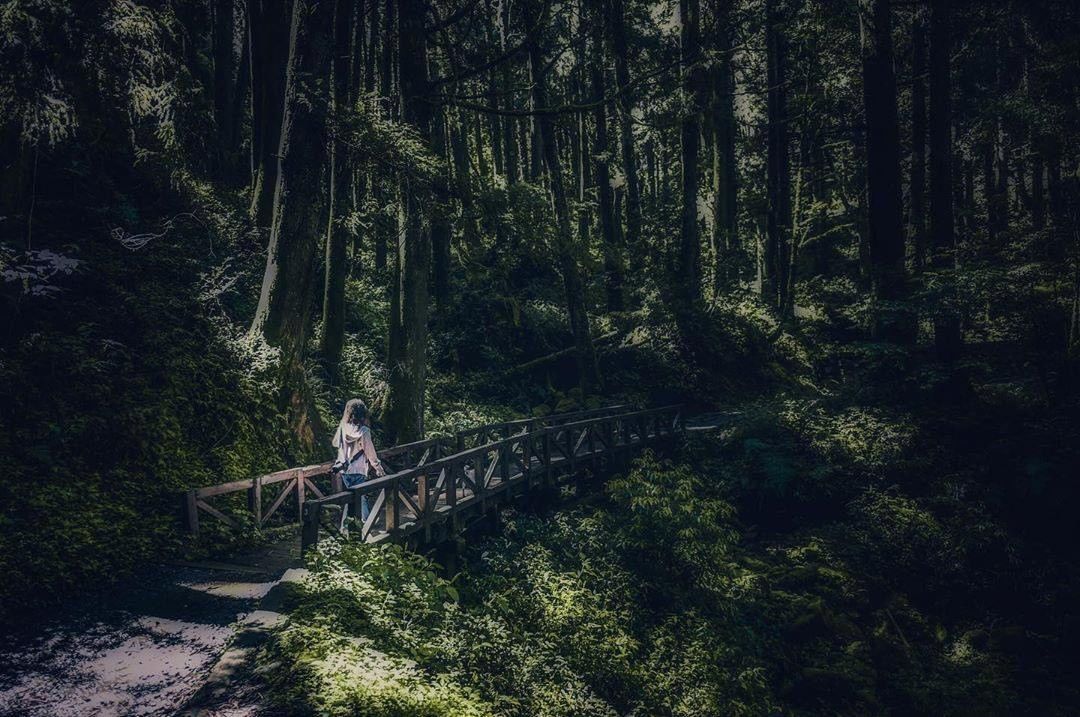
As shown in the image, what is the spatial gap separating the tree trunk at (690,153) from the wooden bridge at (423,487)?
744 cm

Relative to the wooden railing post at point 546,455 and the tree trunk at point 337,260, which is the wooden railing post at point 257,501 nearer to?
the tree trunk at point 337,260

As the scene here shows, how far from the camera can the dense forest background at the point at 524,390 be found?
7680 mm

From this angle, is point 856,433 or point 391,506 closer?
point 391,506

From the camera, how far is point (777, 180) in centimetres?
2188

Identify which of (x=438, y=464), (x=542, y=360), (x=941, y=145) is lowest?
(x=438, y=464)

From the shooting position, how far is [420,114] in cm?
1198

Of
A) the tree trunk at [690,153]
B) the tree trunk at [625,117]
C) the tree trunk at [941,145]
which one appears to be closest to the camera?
the tree trunk at [941,145]

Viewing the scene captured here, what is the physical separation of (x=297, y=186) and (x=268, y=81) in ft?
20.3

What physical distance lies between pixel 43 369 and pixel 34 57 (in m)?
4.51

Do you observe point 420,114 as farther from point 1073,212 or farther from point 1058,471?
point 1058,471

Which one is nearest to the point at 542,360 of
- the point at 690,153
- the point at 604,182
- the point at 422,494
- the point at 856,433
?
the point at 604,182

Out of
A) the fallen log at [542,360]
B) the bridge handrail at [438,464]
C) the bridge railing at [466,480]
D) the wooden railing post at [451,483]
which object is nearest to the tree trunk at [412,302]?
the bridge railing at [466,480]

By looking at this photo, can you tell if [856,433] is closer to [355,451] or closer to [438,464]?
[438,464]

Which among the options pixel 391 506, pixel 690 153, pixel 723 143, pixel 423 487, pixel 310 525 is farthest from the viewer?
pixel 723 143
